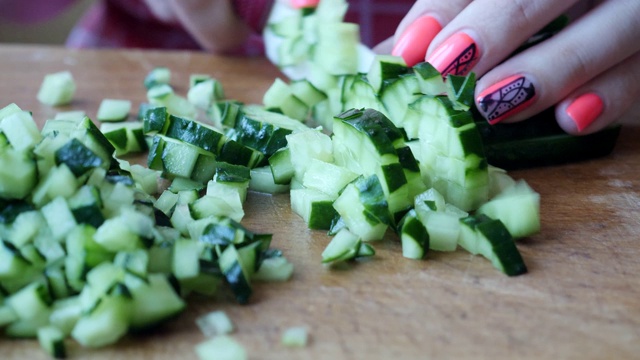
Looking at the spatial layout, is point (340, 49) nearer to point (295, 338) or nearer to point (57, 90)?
point (57, 90)

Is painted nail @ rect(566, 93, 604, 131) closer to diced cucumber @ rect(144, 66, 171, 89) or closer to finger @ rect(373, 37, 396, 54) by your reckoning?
finger @ rect(373, 37, 396, 54)

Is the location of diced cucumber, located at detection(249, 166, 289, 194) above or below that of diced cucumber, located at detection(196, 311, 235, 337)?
above

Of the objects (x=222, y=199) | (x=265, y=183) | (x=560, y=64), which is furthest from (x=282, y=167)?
(x=560, y=64)

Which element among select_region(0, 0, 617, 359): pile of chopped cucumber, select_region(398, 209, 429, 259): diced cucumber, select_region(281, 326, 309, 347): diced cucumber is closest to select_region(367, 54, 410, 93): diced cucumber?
select_region(0, 0, 617, 359): pile of chopped cucumber

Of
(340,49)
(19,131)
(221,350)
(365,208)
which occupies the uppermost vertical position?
(340,49)

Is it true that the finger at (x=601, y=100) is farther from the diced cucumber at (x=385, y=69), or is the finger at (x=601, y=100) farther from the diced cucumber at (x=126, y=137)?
the diced cucumber at (x=126, y=137)

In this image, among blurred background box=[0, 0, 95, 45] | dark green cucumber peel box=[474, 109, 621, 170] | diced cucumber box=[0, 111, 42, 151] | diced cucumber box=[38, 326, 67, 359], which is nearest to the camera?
diced cucumber box=[38, 326, 67, 359]

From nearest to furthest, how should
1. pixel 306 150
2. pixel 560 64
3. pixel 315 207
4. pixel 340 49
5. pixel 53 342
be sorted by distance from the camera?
pixel 53 342, pixel 315 207, pixel 306 150, pixel 560 64, pixel 340 49
